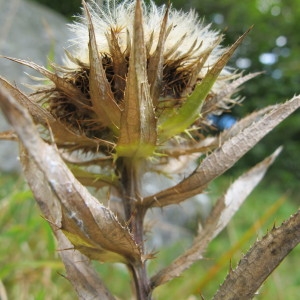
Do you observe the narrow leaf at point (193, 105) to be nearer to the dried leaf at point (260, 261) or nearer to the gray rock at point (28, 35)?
the dried leaf at point (260, 261)

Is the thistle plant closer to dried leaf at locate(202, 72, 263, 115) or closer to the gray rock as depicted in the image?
dried leaf at locate(202, 72, 263, 115)

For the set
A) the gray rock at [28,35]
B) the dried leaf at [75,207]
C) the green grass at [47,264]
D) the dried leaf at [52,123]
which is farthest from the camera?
the gray rock at [28,35]

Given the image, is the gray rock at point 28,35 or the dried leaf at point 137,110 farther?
the gray rock at point 28,35

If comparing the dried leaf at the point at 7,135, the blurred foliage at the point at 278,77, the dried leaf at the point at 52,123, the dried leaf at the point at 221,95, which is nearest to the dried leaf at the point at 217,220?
the dried leaf at the point at 221,95

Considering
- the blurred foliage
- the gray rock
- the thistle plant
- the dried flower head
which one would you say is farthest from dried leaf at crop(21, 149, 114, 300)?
the blurred foliage

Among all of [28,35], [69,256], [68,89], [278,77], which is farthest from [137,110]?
[278,77]

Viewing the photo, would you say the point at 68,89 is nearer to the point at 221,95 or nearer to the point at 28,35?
the point at 221,95
